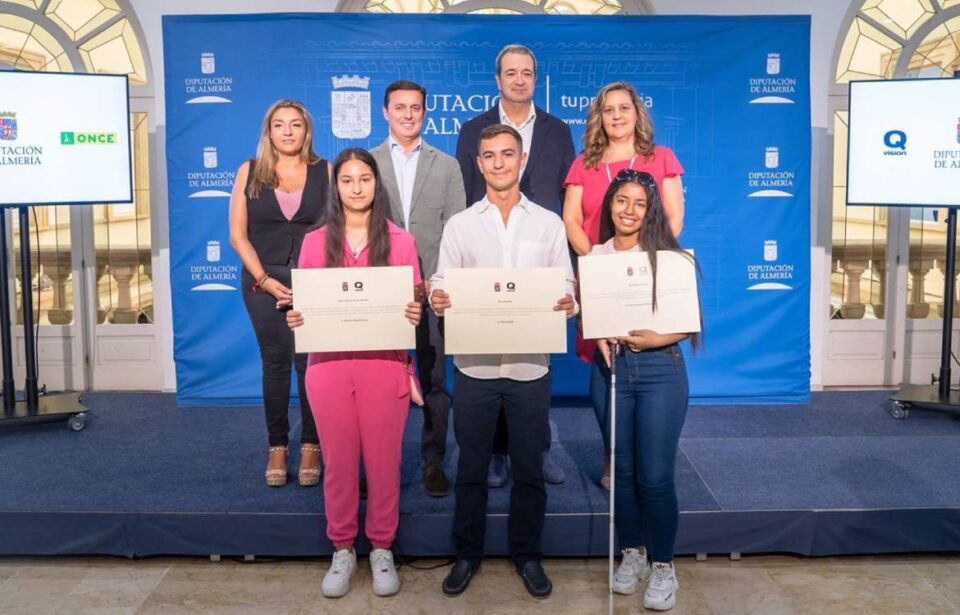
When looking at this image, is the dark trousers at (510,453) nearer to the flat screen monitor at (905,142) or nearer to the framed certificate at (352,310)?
the framed certificate at (352,310)

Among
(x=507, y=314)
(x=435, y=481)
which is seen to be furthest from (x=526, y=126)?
(x=435, y=481)

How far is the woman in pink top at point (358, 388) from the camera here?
3119 millimetres

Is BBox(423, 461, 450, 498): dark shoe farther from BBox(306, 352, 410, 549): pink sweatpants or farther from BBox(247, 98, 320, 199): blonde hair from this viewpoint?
BBox(247, 98, 320, 199): blonde hair

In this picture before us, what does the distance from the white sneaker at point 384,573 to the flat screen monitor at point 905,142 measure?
10.9ft

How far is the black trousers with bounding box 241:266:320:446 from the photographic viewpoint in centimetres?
370

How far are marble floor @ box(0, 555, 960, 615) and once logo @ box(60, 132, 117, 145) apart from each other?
219 centimetres

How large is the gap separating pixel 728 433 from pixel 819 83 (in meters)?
2.38

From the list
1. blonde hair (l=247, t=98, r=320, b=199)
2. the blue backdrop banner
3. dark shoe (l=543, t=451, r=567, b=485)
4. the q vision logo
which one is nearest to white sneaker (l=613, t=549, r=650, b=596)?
dark shoe (l=543, t=451, r=567, b=485)

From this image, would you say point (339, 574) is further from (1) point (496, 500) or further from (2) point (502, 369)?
(2) point (502, 369)

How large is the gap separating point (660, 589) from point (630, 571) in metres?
0.15

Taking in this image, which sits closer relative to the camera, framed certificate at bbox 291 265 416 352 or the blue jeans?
the blue jeans

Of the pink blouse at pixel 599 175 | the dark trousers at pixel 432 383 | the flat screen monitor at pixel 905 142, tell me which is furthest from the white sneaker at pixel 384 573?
the flat screen monitor at pixel 905 142

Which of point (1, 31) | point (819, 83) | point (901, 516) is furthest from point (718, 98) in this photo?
point (1, 31)

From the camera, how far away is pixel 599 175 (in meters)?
3.66
